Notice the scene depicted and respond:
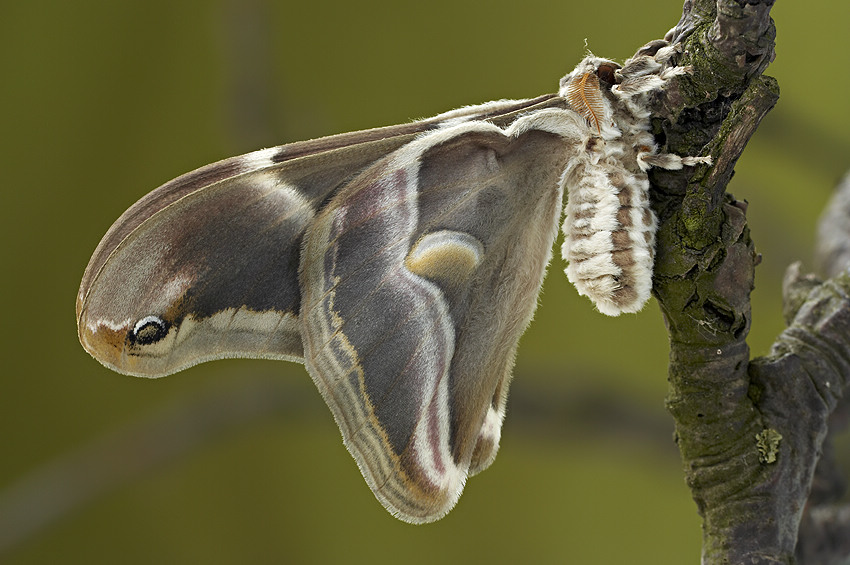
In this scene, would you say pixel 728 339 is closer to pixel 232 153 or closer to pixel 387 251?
pixel 387 251

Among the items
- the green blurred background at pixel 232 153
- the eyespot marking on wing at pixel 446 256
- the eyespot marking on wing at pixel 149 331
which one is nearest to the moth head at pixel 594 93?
the eyespot marking on wing at pixel 446 256

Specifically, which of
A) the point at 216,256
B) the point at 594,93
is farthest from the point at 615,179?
the point at 216,256

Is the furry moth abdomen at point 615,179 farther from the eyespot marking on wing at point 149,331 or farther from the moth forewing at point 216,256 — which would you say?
the eyespot marking on wing at point 149,331

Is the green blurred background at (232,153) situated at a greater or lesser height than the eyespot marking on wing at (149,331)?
lesser

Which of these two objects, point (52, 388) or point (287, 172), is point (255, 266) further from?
point (52, 388)

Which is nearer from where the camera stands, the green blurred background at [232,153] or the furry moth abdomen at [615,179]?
the furry moth abdomen at [615,179]

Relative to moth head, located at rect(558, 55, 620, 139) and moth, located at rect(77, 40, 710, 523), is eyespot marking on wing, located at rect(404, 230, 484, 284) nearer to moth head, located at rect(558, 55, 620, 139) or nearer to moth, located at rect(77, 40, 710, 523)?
moth, located at rect(77, 40, 710, 523)
